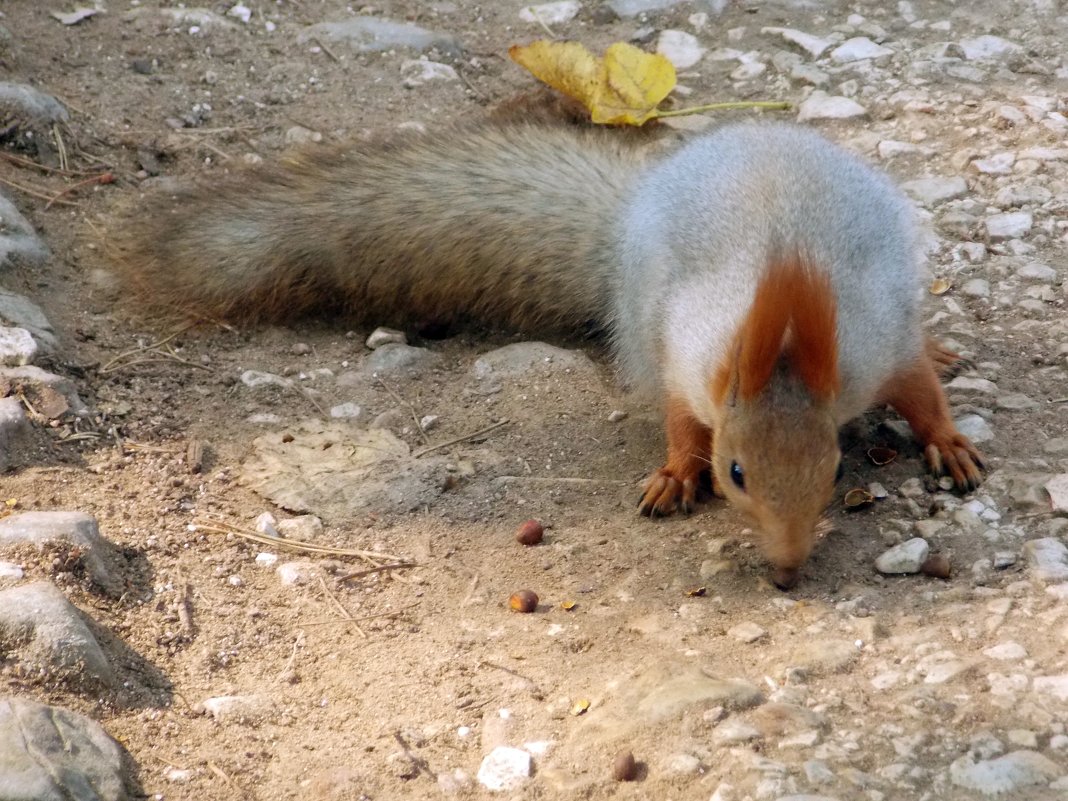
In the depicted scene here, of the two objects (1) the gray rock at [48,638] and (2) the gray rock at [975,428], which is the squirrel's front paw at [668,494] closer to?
(2) the gray rock at [975,428]

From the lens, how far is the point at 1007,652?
84.7 inches

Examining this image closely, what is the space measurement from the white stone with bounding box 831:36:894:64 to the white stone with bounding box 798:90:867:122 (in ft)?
0.84

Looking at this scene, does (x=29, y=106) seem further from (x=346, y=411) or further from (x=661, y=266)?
(x=661, y=266)

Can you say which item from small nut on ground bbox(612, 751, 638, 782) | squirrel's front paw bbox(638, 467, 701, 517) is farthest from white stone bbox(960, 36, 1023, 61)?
small nut on ground bbox(612, 751, 638, 782)

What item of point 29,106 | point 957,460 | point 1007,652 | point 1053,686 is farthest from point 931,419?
point 29,106

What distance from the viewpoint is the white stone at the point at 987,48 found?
4.44 metres

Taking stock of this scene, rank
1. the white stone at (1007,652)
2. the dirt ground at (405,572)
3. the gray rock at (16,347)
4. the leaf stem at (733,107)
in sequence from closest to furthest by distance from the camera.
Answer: the dirt ground at (405,572) → the white stone at (1007,652) → the gray rock at (16,347) → the leaf stem at (733,107)

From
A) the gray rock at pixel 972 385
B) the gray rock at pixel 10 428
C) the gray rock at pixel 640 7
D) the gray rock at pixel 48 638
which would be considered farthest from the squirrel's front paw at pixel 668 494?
the gray rock at pixel 640 7

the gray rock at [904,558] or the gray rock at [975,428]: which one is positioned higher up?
the gray rock at [975,428]

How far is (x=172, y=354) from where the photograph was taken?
131 inches

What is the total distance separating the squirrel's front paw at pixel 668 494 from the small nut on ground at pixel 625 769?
943 mm

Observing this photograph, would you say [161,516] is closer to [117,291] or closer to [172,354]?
[172,354]

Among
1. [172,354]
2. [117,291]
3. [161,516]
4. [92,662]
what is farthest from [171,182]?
[92,662]

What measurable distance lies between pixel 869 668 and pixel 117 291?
2.30 meters
